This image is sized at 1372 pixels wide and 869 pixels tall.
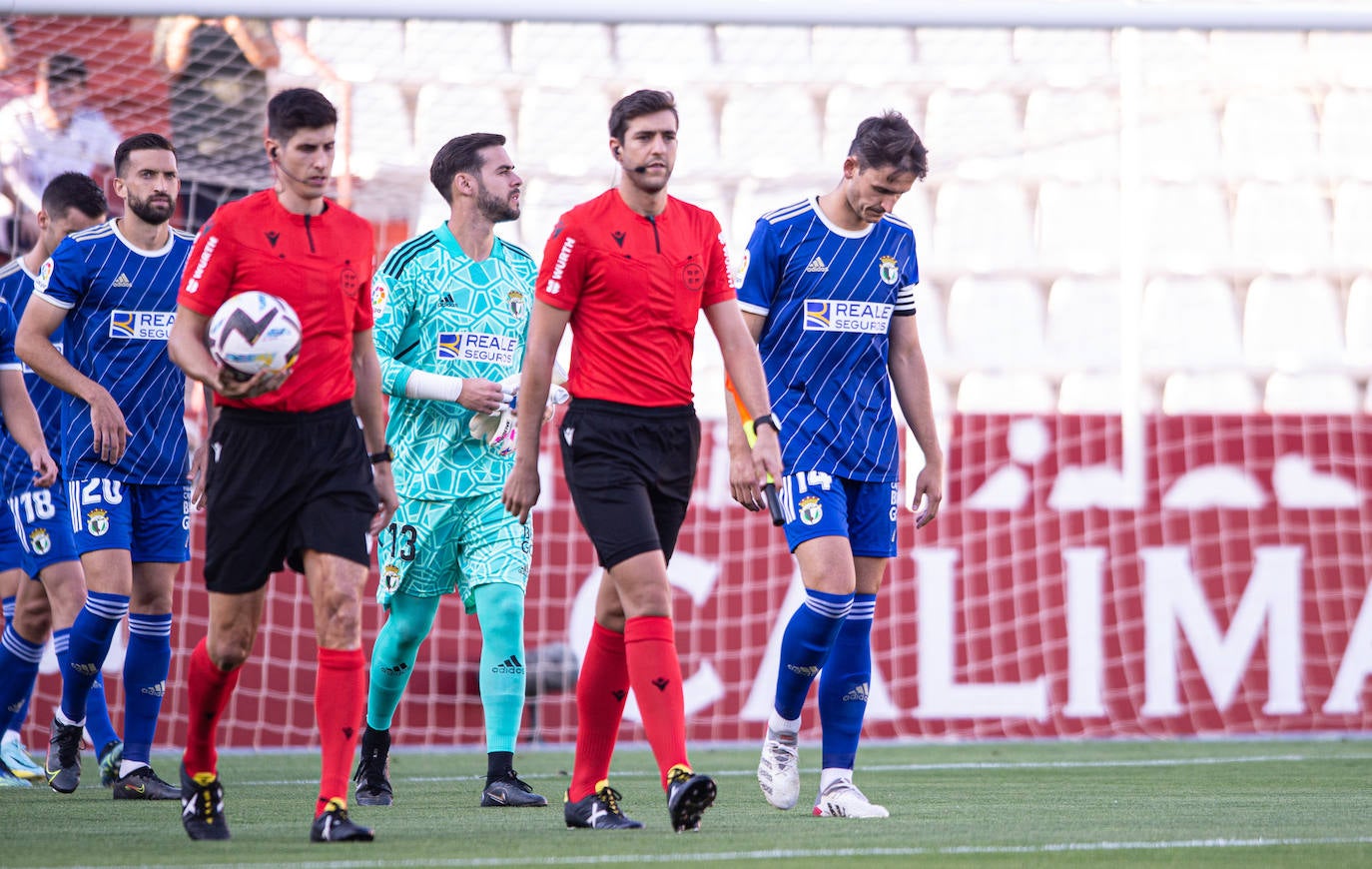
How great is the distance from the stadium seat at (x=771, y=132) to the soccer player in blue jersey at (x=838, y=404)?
19593 millimetres

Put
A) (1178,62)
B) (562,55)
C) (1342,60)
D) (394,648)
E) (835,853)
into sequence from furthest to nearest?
(1178,62)
(1342,60)
(562,55)
(394,648)
(835,853)

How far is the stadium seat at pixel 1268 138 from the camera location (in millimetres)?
31000

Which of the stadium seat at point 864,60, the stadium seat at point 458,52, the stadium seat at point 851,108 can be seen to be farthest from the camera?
the stadium seat at point 851,108

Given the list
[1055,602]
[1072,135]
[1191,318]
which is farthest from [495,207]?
[1191,318]

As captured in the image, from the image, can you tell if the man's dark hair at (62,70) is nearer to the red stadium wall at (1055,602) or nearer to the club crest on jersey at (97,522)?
the red stadium wall at (1055,602)

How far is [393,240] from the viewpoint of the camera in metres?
15.2

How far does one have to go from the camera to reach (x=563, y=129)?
70.5 ft

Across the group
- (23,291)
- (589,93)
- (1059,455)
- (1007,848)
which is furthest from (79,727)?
(589,93)

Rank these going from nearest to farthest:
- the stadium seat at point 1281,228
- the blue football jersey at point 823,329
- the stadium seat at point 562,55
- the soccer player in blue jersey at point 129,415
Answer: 1. the blue football jersey at point 823,329
2. the soccer player in blue jersey at point 129,415
3. the stadium seat at point 562,55
4. the stadium seat at point 1281,228

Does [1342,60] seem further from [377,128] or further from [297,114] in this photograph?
[297,114]

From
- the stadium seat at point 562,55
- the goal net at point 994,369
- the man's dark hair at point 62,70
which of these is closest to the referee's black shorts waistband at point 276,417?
the goal net at point 994,369

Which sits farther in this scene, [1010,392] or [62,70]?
[1010,392]

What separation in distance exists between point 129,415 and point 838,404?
2946 mm

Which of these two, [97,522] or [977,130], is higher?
[977,130]
